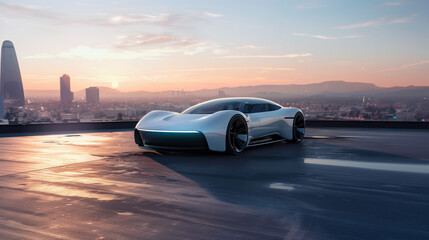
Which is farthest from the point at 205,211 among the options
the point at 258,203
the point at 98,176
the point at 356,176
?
the point at 356,176

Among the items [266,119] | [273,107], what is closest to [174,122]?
[266,119]

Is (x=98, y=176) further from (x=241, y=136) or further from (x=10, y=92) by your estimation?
(x=10, y=92)

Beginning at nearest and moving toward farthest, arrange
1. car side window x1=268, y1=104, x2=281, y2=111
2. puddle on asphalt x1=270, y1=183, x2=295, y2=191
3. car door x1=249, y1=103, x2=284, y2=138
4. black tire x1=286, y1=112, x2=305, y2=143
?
puddle on asphalt x1=270, y1=183, x2=295, y2=191
car door x1=249, y1=103, x2=284, y2=138
car side window x1=268, y1=104, x2=281, y2=111
black tire x1=286, y1=112, x2=305, y2=143

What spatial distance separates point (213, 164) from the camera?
279 inches

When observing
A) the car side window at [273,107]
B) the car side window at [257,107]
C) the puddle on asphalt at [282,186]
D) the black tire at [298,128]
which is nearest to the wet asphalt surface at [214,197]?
the puddle on asphalt at [282,186]

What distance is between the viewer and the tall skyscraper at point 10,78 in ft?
229

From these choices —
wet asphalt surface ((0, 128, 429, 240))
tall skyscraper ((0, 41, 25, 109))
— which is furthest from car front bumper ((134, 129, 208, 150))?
tall skyscraper ((0, 41, 25, 109))

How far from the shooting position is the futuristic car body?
25.7 ft

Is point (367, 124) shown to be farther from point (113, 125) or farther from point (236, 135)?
point (236, 135)

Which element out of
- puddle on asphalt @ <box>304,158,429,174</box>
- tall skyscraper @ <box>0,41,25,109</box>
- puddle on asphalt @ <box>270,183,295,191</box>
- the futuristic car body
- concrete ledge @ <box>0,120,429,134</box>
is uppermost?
tall skyscraper @ <box>0,41,25,109</box>

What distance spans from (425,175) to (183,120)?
4.42 m

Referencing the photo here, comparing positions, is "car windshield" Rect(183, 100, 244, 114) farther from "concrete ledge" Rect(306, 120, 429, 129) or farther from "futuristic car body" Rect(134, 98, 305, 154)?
"concrete ledge" Rect(306, 120, 429, 129)

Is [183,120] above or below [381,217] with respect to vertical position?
above

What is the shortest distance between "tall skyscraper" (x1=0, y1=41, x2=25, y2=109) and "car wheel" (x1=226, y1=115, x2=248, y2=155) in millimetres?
68008
